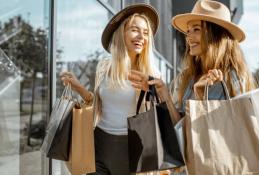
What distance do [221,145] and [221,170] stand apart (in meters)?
0.10

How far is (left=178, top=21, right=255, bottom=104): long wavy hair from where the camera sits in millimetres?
2088

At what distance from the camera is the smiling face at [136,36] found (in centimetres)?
258

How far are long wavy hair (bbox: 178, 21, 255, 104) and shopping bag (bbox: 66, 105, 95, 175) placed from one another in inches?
18.8

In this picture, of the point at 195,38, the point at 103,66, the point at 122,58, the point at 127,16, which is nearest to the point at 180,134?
the point at 195,38

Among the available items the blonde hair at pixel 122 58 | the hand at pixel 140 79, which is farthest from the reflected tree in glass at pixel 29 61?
the hand at pixel 140 79

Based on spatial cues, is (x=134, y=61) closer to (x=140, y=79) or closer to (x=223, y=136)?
(x=140, y=79)

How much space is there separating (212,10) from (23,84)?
50.3 inches

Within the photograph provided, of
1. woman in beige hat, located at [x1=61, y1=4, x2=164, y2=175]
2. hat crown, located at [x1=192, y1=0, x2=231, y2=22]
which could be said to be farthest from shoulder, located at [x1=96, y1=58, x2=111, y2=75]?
hat crown, located at [x1=192, y1=0, x2=231, y2=22]

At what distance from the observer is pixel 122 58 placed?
8.43ft

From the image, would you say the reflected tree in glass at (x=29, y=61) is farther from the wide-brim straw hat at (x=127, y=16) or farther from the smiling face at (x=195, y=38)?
the smiling face at (x=195, y=38)

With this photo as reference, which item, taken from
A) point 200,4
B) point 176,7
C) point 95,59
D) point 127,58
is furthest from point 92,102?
point 176,7

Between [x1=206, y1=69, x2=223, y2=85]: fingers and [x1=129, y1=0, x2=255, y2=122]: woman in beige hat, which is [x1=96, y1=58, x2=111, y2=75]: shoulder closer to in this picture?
[x1=129, y1=0, x2=255, y2=122]: woman in beige hat

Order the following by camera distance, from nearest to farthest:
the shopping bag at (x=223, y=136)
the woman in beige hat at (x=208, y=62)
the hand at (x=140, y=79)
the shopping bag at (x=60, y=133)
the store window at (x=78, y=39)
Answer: the shopping bag at (x=223, y=136) < the woman in beige hat at (x=208, y=62) < the hand at (x=140, y=79) < the shopping bag at (x=60, y=133) < the store window at (x=78, y=39)

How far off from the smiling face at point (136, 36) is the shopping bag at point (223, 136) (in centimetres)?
74
